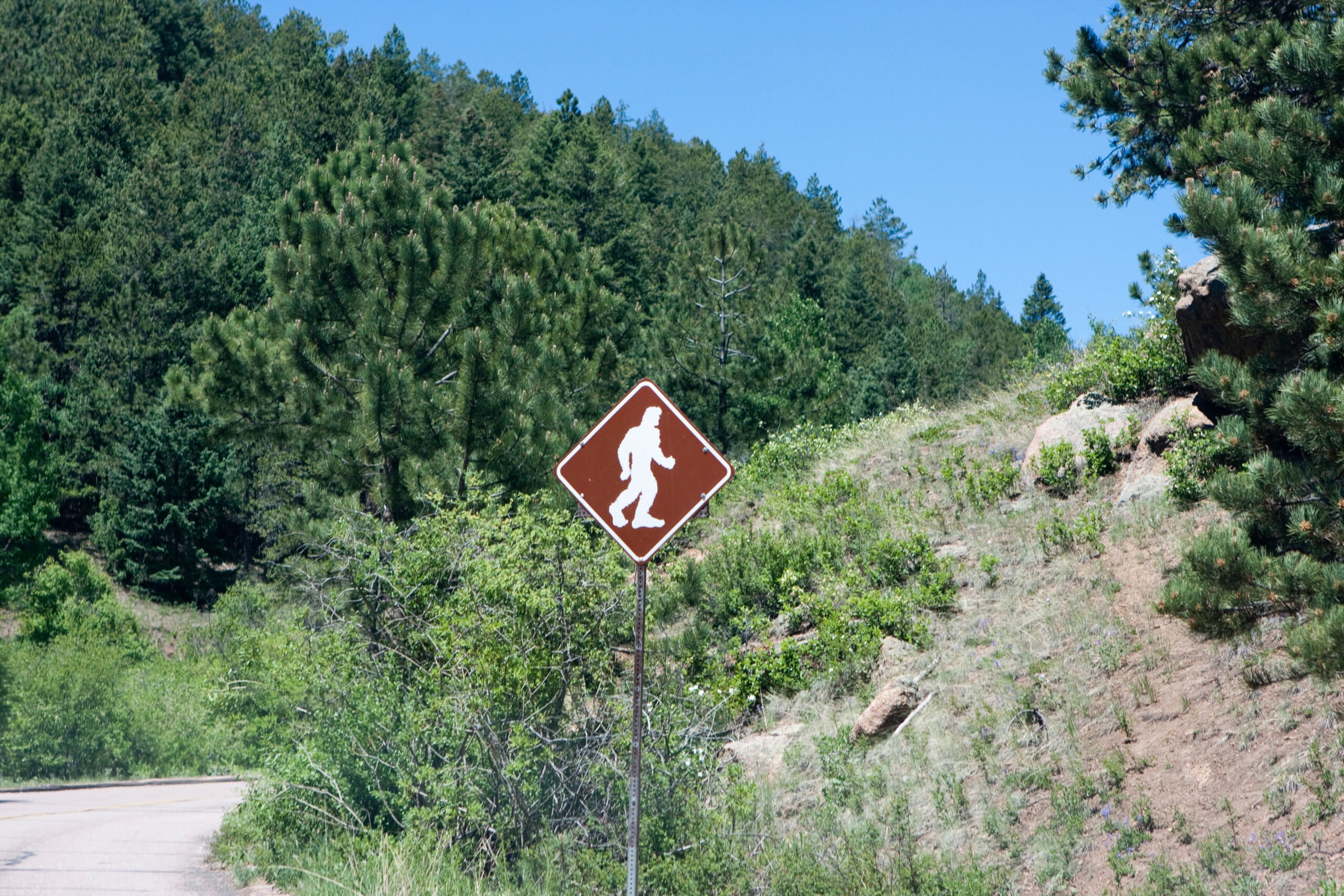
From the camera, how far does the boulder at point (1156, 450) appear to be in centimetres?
1231

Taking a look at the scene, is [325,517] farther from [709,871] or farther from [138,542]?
[138,542]

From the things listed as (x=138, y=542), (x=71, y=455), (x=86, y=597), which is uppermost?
(x=71, y=455)

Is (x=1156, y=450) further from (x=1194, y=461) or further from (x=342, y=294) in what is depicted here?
(x=342, y=294)

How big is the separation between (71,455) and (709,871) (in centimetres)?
5148

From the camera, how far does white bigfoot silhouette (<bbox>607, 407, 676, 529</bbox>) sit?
6.22 meters

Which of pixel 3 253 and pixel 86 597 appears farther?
pixel 3 253

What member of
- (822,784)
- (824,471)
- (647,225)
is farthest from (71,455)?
(822,784)

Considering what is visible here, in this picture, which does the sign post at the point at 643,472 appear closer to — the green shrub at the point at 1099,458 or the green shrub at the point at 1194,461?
the green shrub at the point at 1194,461

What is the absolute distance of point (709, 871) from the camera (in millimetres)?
7352

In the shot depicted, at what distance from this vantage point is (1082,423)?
14383mm

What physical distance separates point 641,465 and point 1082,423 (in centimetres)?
966

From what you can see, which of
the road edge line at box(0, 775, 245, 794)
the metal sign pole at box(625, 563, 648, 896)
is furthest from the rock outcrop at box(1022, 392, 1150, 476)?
the road edge line at box(0, 775, 245, 794)

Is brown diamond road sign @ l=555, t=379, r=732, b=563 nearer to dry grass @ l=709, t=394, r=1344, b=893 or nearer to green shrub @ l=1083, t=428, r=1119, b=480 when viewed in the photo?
dry grass @ l=709, t=394, r=1344, b=893

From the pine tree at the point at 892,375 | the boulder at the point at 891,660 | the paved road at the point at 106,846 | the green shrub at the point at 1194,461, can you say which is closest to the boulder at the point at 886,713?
the boulder at the point at 891,660
